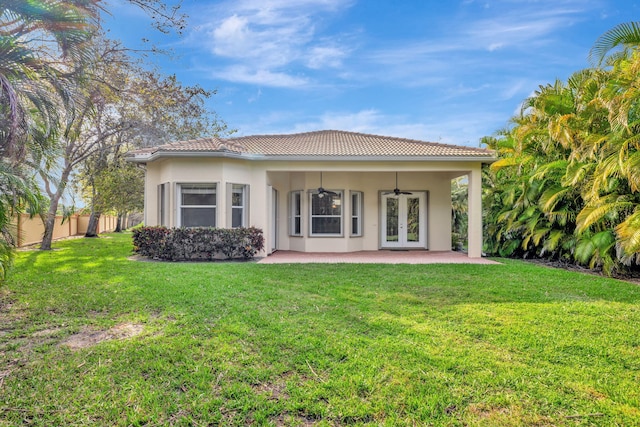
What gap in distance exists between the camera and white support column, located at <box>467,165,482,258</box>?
42.3 feet

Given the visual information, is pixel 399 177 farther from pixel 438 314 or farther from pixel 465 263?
pixel 438 314

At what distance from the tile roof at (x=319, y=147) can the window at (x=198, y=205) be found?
1.34 metres

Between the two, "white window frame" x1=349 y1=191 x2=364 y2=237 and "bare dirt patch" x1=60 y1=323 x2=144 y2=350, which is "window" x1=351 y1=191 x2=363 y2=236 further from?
"bare dirt patch" x1=60 y1=323 x2=144 y2=350

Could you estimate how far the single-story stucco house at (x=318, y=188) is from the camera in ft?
40.4

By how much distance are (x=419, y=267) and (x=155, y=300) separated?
7.04 meters

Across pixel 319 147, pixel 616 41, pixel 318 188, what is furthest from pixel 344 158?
pixel 616 41

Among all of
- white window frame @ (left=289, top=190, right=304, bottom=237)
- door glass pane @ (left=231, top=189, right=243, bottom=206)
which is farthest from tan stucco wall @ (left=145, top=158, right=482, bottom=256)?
door glass pane @ (left=231, top=189, right=243, bottom=206)

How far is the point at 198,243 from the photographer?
12.0 m

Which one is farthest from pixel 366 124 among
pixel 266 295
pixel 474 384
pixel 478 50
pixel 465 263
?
pixel 474 384

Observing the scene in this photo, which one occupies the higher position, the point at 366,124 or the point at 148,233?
the point at 366,124

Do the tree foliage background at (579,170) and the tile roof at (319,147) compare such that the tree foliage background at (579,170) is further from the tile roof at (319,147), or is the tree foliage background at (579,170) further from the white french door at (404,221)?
the white french door at (404,221)

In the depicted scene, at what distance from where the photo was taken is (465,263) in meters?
11.5

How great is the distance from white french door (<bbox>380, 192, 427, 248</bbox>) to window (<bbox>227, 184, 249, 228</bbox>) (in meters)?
5.98

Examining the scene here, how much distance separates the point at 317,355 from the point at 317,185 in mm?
10778
